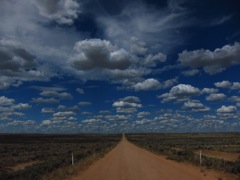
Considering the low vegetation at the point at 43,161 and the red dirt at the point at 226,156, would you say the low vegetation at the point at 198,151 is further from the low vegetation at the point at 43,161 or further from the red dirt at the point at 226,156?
the low vegetation at the point at 43,161

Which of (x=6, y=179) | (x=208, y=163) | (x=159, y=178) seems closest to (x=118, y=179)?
(x=159, y=178)

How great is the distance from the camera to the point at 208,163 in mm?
22922

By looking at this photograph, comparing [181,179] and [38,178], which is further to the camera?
[38,178]

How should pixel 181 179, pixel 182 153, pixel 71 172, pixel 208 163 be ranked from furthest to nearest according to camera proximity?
pixel 182 153 < pixel 208 163 < pixel 71 172 < pixel 181 179

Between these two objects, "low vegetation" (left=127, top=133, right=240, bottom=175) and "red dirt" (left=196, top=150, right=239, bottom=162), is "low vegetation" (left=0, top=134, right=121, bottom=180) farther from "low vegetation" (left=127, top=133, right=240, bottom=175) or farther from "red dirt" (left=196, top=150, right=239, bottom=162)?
"red dirt" (left=196, top=150, right=239, bottom=162)

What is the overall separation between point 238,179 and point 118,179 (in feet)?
20.1

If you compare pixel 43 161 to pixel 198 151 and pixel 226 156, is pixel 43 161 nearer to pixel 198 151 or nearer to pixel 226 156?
pixel 226 156

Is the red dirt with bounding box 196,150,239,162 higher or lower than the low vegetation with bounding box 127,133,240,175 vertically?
lower

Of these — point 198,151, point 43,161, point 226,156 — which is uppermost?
point 43,161

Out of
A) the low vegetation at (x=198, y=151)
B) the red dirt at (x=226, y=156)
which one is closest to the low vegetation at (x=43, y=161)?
the low vegetation at (x=198, y=151)

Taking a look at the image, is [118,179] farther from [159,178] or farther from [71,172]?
[71,172]

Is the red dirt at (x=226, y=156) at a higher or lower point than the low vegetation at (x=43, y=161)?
lower

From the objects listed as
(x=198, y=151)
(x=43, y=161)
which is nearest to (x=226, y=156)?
(x=198, y=151)

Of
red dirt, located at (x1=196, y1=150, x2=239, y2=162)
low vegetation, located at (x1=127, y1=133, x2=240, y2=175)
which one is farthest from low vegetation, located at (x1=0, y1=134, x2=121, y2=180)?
red dirt, located at (x1=196, y1=150, x2=239, y2=162)
